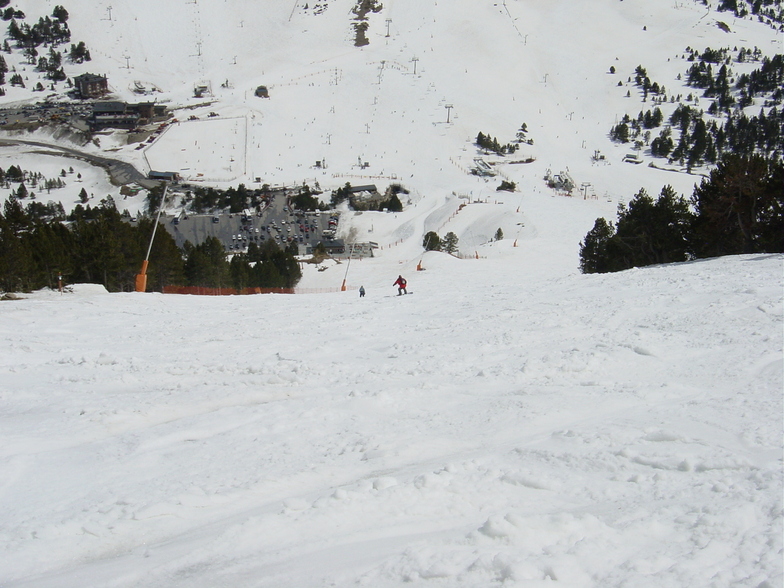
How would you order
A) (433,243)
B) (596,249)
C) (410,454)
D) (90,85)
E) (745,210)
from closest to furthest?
(410,454), (745,210), (596,249), (433,243), (90,85)

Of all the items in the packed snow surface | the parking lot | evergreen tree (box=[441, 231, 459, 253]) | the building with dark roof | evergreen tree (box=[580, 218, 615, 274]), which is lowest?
the packed snow surface

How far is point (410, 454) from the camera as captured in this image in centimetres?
722

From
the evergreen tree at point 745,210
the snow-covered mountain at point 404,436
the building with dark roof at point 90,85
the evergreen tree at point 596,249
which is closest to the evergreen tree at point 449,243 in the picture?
the evergreen tree at point 596,249

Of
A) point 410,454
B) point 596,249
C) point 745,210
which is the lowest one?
point 410,454

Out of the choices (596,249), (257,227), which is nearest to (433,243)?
(596,249)

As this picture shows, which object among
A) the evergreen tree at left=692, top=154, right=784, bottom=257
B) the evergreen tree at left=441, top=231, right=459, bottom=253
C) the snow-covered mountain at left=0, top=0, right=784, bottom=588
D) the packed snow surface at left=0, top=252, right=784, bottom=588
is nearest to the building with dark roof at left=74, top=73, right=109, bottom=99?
the evergreen tree at left=441, top=231, right=459, bottom=253

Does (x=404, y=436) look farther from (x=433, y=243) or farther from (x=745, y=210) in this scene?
(x=433, y=243)

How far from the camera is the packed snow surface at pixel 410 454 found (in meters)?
4.88

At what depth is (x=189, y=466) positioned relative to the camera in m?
A: 7.13

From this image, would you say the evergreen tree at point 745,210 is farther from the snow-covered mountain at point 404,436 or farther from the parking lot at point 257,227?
the parking lot at point 257,227

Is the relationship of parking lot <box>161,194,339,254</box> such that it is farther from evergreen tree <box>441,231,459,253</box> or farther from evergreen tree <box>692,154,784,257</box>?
evergreen tree <box>692,154,784,257</box>

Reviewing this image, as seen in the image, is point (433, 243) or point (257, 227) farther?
point (257, 227)

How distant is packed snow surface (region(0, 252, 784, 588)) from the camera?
4.88 m

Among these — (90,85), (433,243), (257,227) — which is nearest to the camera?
(433,243)
